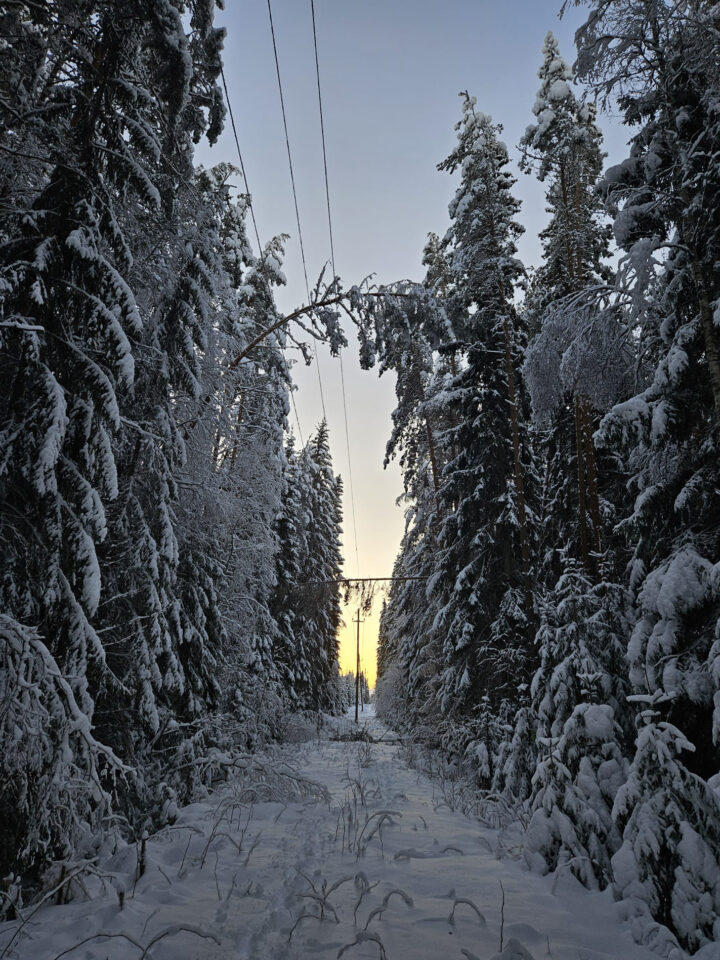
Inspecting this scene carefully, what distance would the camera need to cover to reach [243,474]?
468 inches

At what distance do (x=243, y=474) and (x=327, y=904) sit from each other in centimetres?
893

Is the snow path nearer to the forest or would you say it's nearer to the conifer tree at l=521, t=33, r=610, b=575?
the forest

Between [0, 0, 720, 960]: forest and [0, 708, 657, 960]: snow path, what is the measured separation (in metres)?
0.39

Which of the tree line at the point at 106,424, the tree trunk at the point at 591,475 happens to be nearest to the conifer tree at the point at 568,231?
the tree trunk at the point at 591,475

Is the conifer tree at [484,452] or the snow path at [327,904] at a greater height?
the conifer tree at [484,452]

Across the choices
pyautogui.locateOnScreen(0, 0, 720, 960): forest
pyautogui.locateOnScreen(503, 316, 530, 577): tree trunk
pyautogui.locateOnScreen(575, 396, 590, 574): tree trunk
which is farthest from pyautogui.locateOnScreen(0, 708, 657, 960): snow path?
pyautogui.locateOnScreen(503, 316, 530, 577): tree trunk

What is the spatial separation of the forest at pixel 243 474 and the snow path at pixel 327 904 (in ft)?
1.29

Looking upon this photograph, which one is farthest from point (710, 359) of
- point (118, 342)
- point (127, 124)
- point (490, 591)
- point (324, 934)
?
point (490, 591)

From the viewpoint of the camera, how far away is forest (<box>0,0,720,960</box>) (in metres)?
4.17

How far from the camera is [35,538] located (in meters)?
4.36

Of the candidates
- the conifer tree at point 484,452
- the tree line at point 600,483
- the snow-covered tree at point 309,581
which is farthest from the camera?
the snow-covered tree at point 309,581

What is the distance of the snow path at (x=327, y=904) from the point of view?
3.47m

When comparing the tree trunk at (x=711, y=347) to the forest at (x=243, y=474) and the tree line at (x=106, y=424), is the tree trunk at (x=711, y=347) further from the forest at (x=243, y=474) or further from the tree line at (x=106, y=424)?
the tree line at (x=106, y=424)

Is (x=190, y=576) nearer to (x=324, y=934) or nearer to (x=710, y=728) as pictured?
(x=324, y=934)
